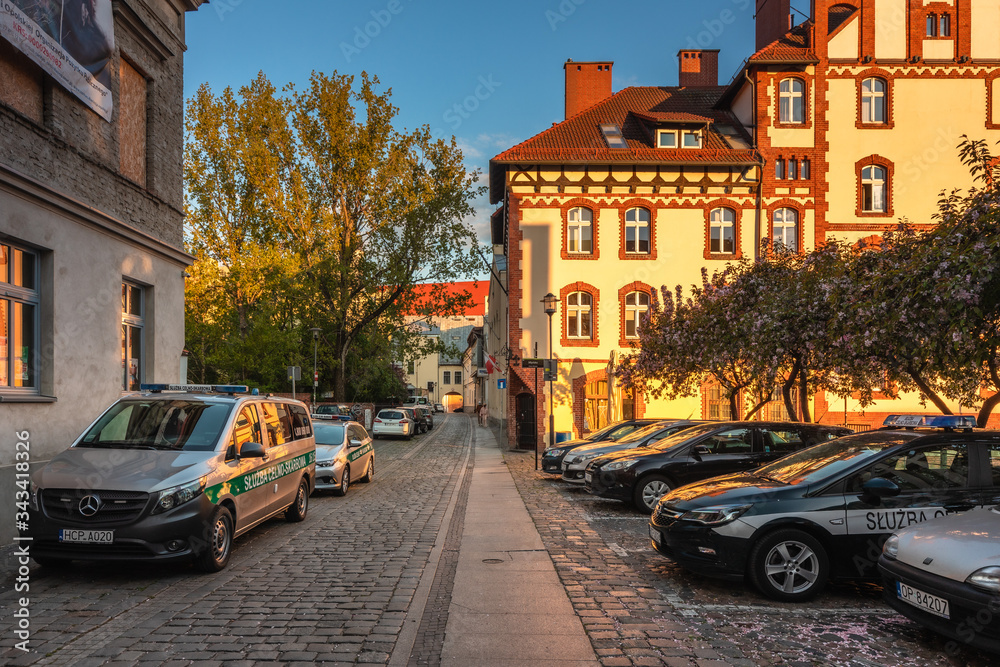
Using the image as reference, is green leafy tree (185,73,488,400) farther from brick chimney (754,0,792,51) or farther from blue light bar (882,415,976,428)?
blue light bar (882,415,976,428)

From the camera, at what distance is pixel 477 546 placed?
31.1ft

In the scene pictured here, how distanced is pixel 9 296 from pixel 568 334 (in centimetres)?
2043

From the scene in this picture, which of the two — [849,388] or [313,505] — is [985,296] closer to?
[849,388]

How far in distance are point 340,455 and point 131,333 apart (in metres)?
4.54

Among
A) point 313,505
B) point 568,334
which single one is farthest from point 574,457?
point 568,334

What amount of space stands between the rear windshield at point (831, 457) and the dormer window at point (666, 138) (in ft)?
74.1

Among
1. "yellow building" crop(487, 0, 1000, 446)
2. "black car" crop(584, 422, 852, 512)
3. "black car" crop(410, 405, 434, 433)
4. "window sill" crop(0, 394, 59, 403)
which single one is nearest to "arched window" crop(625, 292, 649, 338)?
"yellow building" crop(487, 0, 1000, 446)

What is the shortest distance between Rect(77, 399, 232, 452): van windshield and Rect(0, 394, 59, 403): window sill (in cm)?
187

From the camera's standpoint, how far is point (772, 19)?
32.3 m

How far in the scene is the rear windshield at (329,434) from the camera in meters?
15.4

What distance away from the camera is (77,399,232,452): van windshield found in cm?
827

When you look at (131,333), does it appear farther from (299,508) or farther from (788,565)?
(788,565)

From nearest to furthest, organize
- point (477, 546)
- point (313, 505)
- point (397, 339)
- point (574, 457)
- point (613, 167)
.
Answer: point (477, 546)
point (313, 505)
point (574, 457)
point (613, 167)
point (397, 339)

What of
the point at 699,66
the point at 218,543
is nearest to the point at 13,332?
the point at 218,543
